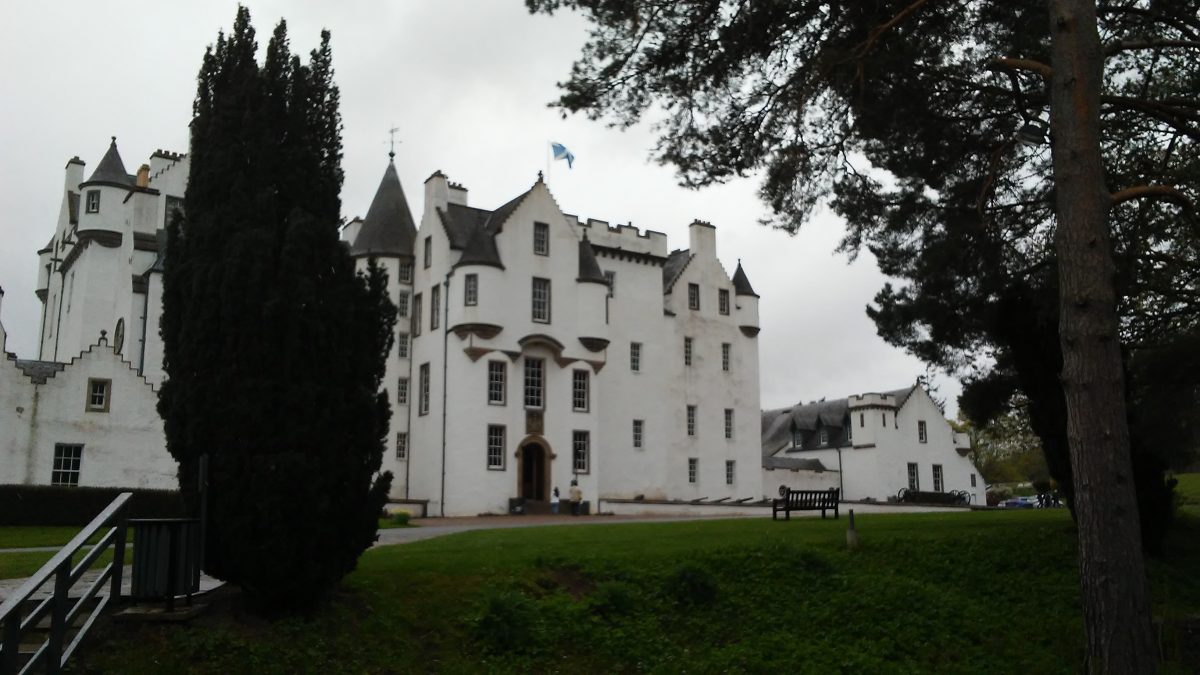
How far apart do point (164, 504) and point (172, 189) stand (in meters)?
20.8

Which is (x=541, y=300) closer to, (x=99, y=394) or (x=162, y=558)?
(x=99, y=394)

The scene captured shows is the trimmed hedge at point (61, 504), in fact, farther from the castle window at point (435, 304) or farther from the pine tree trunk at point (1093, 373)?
the pine tree trunk at point (1093, 373)

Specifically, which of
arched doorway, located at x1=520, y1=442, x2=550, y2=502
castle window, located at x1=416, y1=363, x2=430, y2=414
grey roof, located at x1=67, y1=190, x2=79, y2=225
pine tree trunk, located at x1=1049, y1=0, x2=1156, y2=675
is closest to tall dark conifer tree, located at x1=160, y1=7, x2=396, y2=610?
pine tree trunk, located at x1=1049, y1=0, x2=1156, y2=675

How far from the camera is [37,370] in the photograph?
3288cm

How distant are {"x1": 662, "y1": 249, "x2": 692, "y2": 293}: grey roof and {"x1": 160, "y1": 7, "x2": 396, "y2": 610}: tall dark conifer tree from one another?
38.4 meters

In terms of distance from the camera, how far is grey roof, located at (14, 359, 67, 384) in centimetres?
3253

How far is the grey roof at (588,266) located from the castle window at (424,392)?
7.56 metres

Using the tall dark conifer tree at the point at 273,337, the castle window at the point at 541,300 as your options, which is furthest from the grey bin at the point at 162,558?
the castle window at the point at 541,300

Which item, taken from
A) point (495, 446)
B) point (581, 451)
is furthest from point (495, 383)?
point (581, 451)

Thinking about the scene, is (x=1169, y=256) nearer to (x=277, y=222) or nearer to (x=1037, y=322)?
(x=1037, y=322)

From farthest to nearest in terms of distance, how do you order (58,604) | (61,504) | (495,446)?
(495,446) < (61,504) < (58,604)

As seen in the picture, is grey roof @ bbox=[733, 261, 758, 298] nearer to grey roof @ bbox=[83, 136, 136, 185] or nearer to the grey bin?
grey roof @ bbox=[83, 136, 136, 185]

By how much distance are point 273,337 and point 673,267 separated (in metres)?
42.0

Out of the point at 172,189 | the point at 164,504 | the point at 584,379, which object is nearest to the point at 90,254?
the point at 172,189
